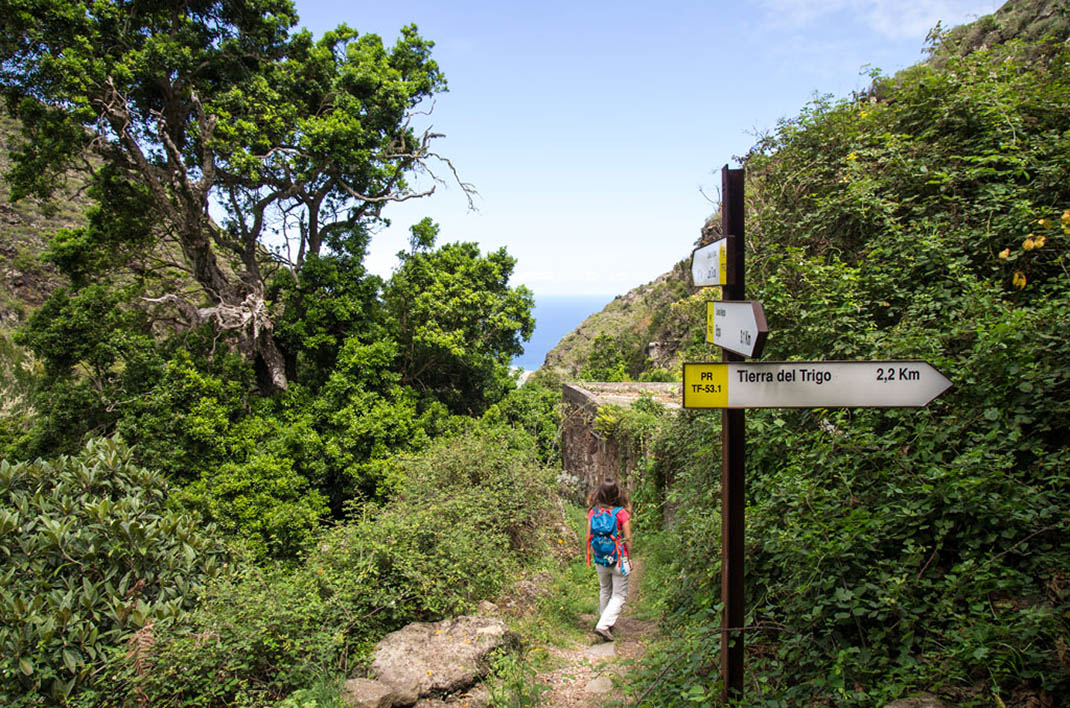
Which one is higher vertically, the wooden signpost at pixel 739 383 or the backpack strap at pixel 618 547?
the wooden signpost at pixel 739 383

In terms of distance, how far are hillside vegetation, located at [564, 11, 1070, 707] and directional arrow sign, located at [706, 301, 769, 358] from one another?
4.72 ft

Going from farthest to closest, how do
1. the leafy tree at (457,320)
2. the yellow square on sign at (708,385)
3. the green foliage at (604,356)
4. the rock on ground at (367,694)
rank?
1. the green foliage at (604,356)
2. the leafy tree at (457,320)
3. the rock on ground at (367,694)
4. the yellow square on sign at (708,385)

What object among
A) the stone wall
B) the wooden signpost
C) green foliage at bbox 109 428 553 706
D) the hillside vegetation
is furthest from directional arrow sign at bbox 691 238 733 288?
the stone wall

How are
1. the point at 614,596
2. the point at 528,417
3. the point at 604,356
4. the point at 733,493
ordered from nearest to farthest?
the point at 733,493 → the point at 614,596 → the point at 528,417 → the point at 604,356

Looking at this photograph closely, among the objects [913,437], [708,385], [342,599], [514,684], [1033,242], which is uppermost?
[1033,242]

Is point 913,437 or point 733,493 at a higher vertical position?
point 913,437

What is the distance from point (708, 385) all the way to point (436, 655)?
3594mm

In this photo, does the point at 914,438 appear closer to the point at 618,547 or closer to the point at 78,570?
the point at 618,547

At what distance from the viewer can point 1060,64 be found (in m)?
5.55

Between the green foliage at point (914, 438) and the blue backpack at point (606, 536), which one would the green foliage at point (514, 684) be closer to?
the green foliage at point (914, 438)

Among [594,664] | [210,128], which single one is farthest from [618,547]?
[210,128]

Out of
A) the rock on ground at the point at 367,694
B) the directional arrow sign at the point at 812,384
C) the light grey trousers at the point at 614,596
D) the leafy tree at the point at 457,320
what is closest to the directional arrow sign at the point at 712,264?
the directional arrow sign at the point at 812,384

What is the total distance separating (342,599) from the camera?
519cm

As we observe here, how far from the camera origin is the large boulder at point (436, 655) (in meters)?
4.31
